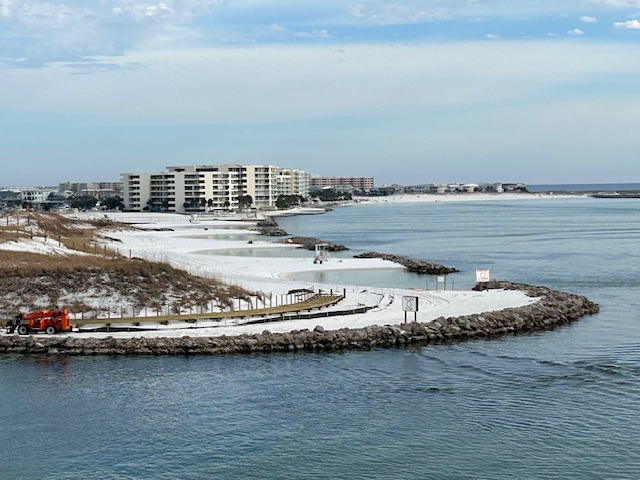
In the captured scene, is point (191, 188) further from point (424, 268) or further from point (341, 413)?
point (341, 413)

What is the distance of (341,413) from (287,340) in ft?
21.0

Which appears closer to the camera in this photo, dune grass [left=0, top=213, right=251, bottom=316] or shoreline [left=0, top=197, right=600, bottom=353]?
shoreline [left=0, top=197, right=600, bottom=353]

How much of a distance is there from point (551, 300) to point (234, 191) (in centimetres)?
11746

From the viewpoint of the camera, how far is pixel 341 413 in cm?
1898

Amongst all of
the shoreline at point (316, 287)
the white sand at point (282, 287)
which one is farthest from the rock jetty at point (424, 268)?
the white sand at point (282, 287)

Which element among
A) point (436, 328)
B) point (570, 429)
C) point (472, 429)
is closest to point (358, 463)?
point (472, 429)

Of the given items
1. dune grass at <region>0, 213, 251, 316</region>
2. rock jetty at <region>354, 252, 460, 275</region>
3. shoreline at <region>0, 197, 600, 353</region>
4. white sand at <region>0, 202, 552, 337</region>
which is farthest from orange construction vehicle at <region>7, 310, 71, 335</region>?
rock jetty at <region>354, 252, 460, 275</region>

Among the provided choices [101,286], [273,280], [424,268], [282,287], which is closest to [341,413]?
[101,286]

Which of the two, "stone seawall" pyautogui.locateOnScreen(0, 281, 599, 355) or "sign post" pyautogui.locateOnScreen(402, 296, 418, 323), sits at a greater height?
"sign post" pyautogui.locateOnScreen(402, 296, 418, 323)

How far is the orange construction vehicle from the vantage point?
26234mm

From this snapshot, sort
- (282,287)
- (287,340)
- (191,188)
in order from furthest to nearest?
(191,188) < (282,287) < (287,340)

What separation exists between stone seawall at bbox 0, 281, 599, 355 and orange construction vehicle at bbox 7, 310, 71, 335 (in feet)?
1.72

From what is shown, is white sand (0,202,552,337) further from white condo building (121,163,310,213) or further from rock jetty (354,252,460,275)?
white condo building (121,163,310,213)

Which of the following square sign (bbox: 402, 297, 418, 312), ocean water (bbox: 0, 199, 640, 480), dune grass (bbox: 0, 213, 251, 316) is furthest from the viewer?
dune grass (bbox: 0, 213, 251, 316)
